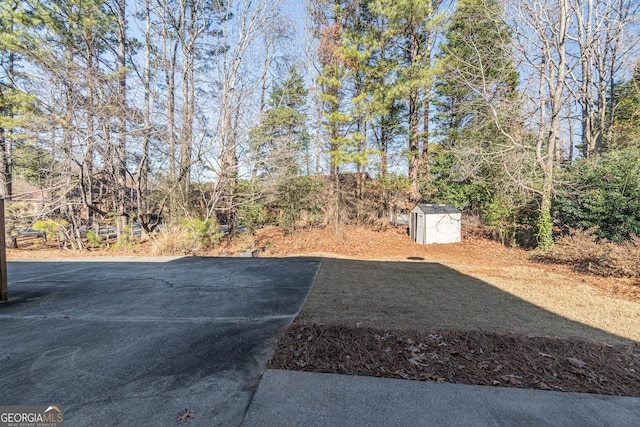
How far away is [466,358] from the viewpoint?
2.33 m

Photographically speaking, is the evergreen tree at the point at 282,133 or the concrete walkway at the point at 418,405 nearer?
the concrete walkway at the point at 418,405

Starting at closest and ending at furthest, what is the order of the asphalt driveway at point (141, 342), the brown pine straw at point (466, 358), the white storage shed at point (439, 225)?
the asphalt driveway at point (141, 342), the brown pine straw at point (466, 358), the white storage shed at point (439, 225)

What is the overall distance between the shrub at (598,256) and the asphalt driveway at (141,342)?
20.1ft

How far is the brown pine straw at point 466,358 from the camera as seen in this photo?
2037 millimetres

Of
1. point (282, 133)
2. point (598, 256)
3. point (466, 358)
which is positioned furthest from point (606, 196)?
point (282, 133)

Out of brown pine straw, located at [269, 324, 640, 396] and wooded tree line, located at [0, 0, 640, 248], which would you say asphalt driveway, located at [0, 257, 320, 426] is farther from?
wooded tree line, located at [0, 0, 640, 248]

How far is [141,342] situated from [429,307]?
11.2ft

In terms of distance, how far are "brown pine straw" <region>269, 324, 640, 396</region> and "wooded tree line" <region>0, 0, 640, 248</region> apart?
24.3ft

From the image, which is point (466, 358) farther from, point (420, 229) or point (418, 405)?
point (420, 229)

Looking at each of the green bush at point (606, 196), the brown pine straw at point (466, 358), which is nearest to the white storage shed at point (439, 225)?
the green bush at point (606, 196)

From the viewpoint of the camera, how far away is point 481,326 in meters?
3.03

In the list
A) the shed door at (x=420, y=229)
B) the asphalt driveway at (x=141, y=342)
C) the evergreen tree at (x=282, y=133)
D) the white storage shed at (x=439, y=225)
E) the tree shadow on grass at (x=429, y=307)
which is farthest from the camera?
the shed door at (x=420, y=229)

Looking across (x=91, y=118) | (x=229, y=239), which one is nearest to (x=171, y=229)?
(x=229, y=239)

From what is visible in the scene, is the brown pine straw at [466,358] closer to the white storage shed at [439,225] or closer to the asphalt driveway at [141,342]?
the asphalt driveway at [141,342]
